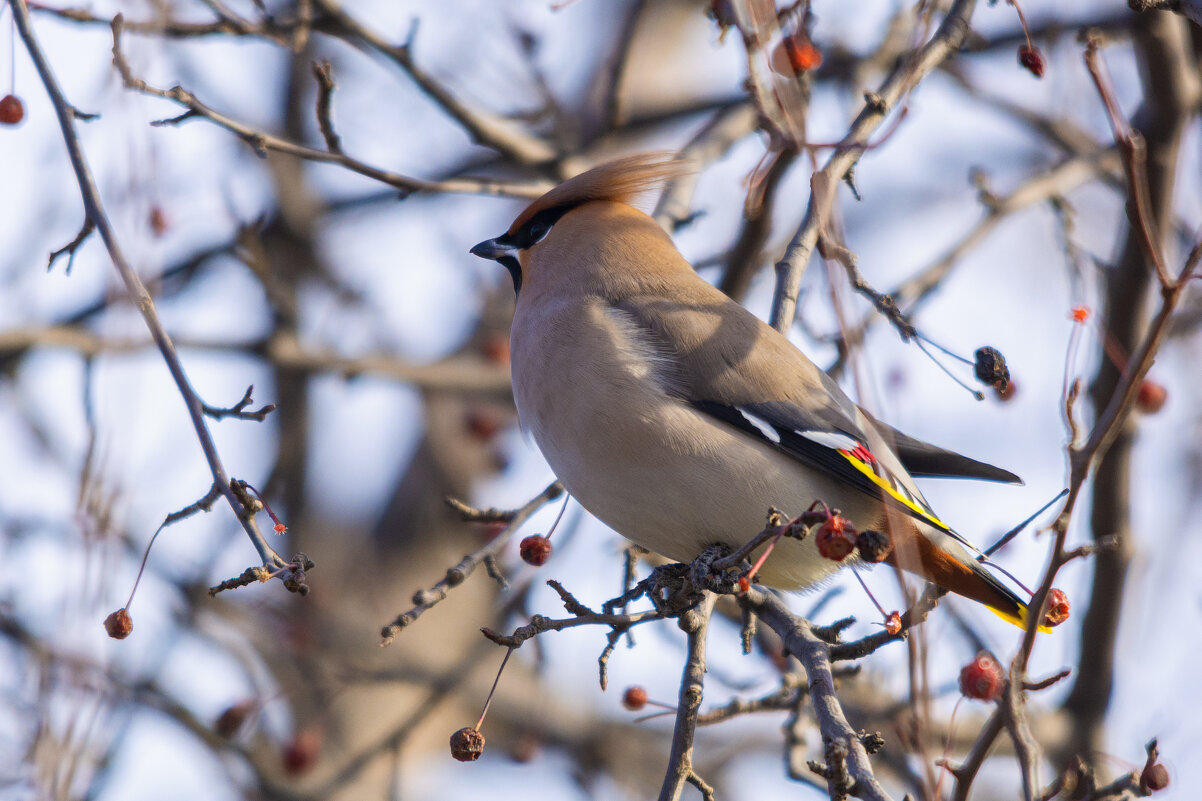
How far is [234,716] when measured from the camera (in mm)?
4547

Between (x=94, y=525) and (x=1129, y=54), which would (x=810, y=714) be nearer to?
(x=94, y=525)

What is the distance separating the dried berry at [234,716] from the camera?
4.54 meters

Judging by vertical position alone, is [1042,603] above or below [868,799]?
above

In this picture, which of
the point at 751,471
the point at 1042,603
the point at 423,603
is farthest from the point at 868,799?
the point at 751,471

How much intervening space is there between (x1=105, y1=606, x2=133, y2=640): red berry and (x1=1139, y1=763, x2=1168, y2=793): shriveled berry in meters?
1.99

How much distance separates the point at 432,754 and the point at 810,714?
3.23 metres

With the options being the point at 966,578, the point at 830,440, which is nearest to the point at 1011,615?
the point at 966,578

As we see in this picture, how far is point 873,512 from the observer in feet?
10.4

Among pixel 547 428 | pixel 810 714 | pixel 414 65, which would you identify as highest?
pixel 414 65

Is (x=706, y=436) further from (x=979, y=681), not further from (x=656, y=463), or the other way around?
(x=979, y=681)

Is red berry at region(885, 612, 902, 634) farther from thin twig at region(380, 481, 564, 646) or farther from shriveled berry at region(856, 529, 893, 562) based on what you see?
thin twig at region(380, 481, 564, 646)

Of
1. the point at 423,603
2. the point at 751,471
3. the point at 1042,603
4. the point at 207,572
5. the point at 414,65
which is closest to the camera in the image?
the point at 1042,603

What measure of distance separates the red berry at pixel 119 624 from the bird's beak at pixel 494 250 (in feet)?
6.24

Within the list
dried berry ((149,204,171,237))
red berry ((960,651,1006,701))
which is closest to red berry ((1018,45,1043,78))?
red berry ((960,651,1006,701))
